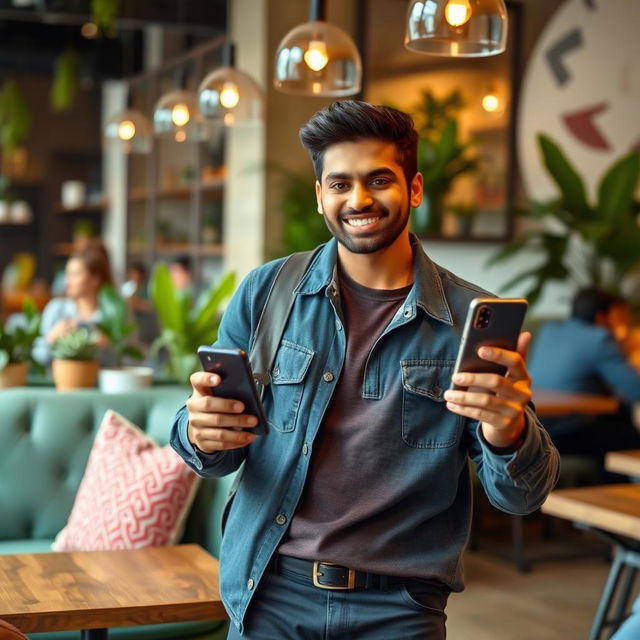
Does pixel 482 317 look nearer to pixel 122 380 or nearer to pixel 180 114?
pixel 122 380

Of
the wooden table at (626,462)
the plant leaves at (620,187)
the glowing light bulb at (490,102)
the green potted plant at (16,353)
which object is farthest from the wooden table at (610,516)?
the glowing light bulb at (490,102)

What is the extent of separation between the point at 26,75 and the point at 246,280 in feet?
37.1

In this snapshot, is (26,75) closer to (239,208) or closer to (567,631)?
(239,208)

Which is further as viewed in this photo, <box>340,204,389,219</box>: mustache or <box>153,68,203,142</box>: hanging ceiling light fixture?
<box>153,68,203,142</box>: hanging ceiling light fixture

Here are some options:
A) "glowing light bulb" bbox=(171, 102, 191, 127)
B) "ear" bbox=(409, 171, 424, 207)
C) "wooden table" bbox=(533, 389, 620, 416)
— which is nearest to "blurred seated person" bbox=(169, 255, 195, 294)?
"glowing light bulb" bbox=(171, 102, 191, 127)

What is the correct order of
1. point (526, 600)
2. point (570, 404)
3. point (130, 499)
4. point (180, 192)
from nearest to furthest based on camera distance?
point (130, 499)
point (526, 600)
point (570, 404)
point (180, 192)

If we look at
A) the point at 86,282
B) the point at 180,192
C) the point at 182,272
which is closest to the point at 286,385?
the point at 86,282

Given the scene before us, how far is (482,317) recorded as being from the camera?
1589 millimetres

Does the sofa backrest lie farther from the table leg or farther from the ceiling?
the ceiling

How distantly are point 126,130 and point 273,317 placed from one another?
4061mm

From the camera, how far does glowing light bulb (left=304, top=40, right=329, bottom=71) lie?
3139 mm

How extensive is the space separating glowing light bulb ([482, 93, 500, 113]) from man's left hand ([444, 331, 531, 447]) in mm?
5171

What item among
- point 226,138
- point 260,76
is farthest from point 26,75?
point 260,76

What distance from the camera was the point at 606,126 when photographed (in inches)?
262
